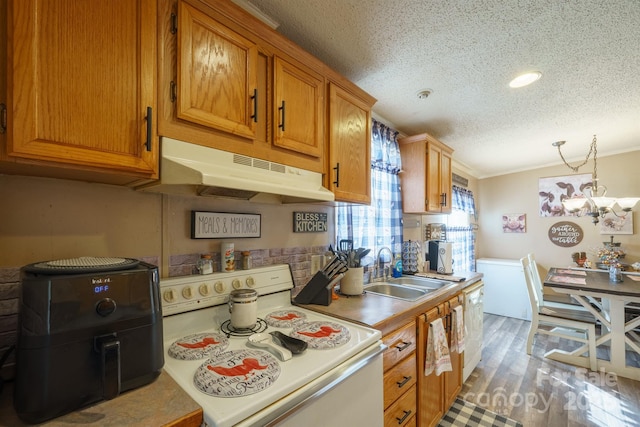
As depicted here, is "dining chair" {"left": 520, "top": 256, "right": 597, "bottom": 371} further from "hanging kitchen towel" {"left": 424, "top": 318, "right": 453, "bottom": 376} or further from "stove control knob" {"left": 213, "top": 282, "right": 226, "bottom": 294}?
"stove control knob" {"left": 213, "top": 282, "right": 226, "bottom": 294}

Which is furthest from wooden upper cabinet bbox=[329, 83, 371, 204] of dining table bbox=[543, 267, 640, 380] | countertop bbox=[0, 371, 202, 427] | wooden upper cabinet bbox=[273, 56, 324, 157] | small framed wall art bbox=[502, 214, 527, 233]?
small framed wall art bbox=[502, 214, 527, 233]

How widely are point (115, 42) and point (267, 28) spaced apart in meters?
0.61

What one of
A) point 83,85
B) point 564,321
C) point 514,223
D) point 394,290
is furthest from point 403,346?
point 514,223

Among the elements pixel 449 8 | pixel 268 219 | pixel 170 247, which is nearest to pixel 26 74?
pixel 170 247

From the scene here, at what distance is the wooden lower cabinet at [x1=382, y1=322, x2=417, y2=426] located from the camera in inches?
51.8

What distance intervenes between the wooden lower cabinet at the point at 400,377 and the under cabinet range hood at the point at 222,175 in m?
0.80

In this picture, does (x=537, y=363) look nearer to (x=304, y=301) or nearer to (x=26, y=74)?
(x=304, y=301)

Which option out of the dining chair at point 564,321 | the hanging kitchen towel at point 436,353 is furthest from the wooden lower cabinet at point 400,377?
the dining chair at point 564,321

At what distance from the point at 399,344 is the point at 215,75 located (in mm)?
1492

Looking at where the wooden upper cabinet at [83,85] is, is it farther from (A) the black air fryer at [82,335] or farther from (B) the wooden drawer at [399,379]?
(B) the wooden drawer at [399,379]

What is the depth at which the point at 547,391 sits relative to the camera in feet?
7.47

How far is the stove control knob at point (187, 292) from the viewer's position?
112 centimetres

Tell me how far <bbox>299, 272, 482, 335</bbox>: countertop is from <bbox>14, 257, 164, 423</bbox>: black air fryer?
840 millimetres

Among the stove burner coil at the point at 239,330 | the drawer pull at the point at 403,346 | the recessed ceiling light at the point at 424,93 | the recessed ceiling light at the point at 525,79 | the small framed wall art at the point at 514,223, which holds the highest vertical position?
the recessed ceiling light at the point at 525,79
